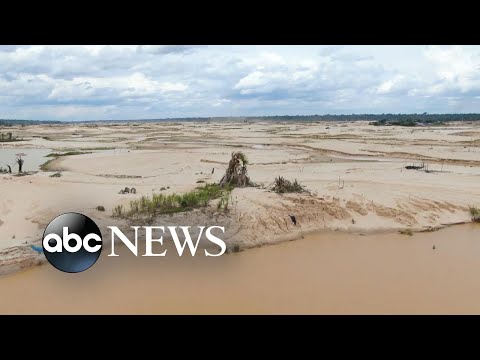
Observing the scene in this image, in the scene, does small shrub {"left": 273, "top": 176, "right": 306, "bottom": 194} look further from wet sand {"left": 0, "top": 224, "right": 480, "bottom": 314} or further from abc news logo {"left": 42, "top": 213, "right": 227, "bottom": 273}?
abc news logo {"left": 42, "top": 213, "right": 227, "bottom": 273}

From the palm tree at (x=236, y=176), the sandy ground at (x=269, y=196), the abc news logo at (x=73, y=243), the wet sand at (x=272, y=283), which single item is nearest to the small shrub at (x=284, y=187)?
the sandy ground at (x=269, y=196)

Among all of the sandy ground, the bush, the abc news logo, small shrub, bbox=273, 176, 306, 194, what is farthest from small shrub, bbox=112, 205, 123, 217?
small shrub, bbox=273, 176, 306, 194

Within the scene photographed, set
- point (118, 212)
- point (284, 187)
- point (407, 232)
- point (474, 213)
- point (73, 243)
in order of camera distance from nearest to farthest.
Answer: point (73, 243)
point (118, 212)
point (407, 232)
point (474, 213)
point (284, 187)

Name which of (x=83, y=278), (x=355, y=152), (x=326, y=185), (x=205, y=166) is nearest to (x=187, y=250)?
(x=83, y=278)

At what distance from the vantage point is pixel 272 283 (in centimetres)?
846

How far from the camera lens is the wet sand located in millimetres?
7559

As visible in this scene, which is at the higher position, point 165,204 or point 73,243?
point 73,243

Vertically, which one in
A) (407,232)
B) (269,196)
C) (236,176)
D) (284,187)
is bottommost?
(407,232)

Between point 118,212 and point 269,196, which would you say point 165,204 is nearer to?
point 118,212

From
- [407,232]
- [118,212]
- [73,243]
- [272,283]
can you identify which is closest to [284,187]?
[407,232]

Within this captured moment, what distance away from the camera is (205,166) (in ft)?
70.3
